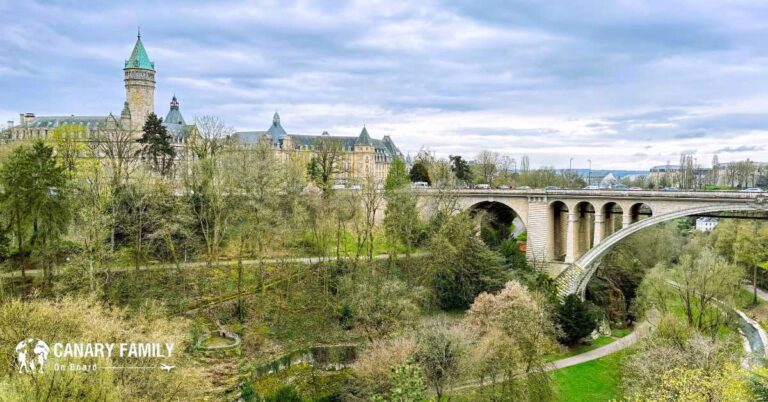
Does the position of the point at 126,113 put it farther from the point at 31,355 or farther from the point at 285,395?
the point at 31,355

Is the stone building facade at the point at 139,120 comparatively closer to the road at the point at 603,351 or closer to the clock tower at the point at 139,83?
the clock tower at the point at 139,83

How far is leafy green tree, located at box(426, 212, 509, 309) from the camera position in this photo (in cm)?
3475

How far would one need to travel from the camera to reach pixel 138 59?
Result: 78000mm

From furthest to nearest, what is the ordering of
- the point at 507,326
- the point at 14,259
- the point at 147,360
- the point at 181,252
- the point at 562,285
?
the point at 562,285 → the point at 181,252 → the point at 14,259 → the point at 507,326 → the point at 147,360

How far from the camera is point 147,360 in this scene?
55.8 ft

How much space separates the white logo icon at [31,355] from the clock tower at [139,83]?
67192 mm

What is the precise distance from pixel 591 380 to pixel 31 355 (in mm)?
24292

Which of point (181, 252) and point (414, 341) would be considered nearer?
point (414, 341)

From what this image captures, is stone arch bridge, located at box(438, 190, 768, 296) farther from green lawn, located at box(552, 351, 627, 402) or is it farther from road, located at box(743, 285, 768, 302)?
green lawn, located at box(552, 351, 627, 402)

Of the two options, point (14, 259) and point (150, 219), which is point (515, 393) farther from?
point (14, 259)

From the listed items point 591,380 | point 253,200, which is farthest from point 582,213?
point 253,200

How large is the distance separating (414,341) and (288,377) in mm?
7159

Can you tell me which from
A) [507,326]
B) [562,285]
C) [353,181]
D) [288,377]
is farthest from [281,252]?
[562,285]

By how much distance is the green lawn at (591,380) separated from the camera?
87.0ft
